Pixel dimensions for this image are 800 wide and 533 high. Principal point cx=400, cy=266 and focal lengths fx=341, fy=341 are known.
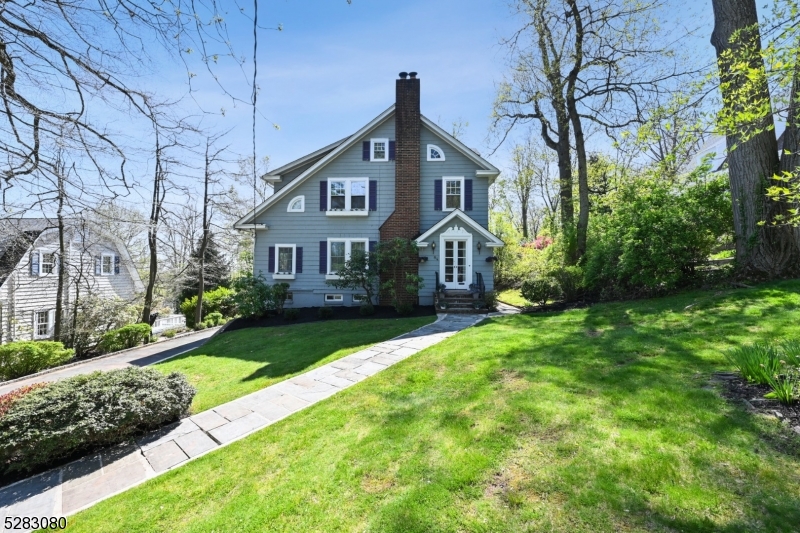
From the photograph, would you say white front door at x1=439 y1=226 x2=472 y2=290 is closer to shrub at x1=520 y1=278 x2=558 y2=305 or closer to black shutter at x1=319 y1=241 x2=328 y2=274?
shrub at x1=520 y1=278 x2=558 y2=305

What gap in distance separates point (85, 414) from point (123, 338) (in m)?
11.5

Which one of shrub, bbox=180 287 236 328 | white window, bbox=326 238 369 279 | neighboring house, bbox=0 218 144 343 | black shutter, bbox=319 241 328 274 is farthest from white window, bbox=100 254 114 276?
white window, bbox=326 238 369 279

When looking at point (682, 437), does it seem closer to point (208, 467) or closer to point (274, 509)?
point (274, 509)

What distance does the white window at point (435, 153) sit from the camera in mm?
14750

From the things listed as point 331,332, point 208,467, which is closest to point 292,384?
point 208,467

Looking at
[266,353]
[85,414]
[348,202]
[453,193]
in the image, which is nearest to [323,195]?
[348,202]

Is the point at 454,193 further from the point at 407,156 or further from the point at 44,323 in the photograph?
the point at 44,323

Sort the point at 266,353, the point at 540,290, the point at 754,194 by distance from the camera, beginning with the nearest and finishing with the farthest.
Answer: the point at 754,194 → the point at 266,353 → the point at 540,290

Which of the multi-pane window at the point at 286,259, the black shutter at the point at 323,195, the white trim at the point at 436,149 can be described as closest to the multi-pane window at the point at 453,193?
the white trim at the point at 436,149

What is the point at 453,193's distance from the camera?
1471 centimetres

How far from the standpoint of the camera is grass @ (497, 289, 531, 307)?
560 inches

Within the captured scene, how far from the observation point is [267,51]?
10.3 ft

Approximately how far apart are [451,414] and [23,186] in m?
5.08

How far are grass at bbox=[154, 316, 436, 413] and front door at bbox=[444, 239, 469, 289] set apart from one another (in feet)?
10.3
